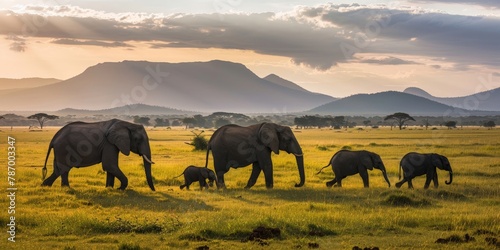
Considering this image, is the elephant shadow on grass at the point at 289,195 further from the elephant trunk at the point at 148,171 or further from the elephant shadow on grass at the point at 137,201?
the elephant trunk at the point at 148,171

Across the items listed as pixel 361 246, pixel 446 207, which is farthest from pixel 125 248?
pixel 446 207

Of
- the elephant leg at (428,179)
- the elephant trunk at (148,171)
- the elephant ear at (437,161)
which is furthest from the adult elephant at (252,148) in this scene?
the elephant ear at (437,161)

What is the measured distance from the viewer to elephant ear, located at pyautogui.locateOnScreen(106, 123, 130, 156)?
87.6 ft

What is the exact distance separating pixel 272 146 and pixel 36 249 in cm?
1450

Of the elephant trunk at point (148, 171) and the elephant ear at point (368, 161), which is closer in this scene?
the elephant trunk at point (148, 171)

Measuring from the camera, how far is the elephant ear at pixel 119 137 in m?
26.7

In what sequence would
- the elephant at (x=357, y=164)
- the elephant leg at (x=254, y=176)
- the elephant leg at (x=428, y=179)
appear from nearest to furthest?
the elephant leg at (x=428, y=179), the elephant leg at (x=254, y=176), the elephant at (x=357, y=164)

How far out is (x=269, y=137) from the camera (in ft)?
93.5

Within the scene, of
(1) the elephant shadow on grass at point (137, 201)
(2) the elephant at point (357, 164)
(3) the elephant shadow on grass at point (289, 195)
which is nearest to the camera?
(1) the elephant shadow on grass at point (137, 201)

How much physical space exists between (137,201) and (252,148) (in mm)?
6913

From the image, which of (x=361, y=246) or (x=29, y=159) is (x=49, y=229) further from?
(x=29, y=159)

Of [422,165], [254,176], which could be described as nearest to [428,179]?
[422,165]

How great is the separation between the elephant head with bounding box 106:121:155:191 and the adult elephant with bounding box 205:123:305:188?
3172mm

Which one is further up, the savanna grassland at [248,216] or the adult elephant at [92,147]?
the adult elephant at [92,147]
